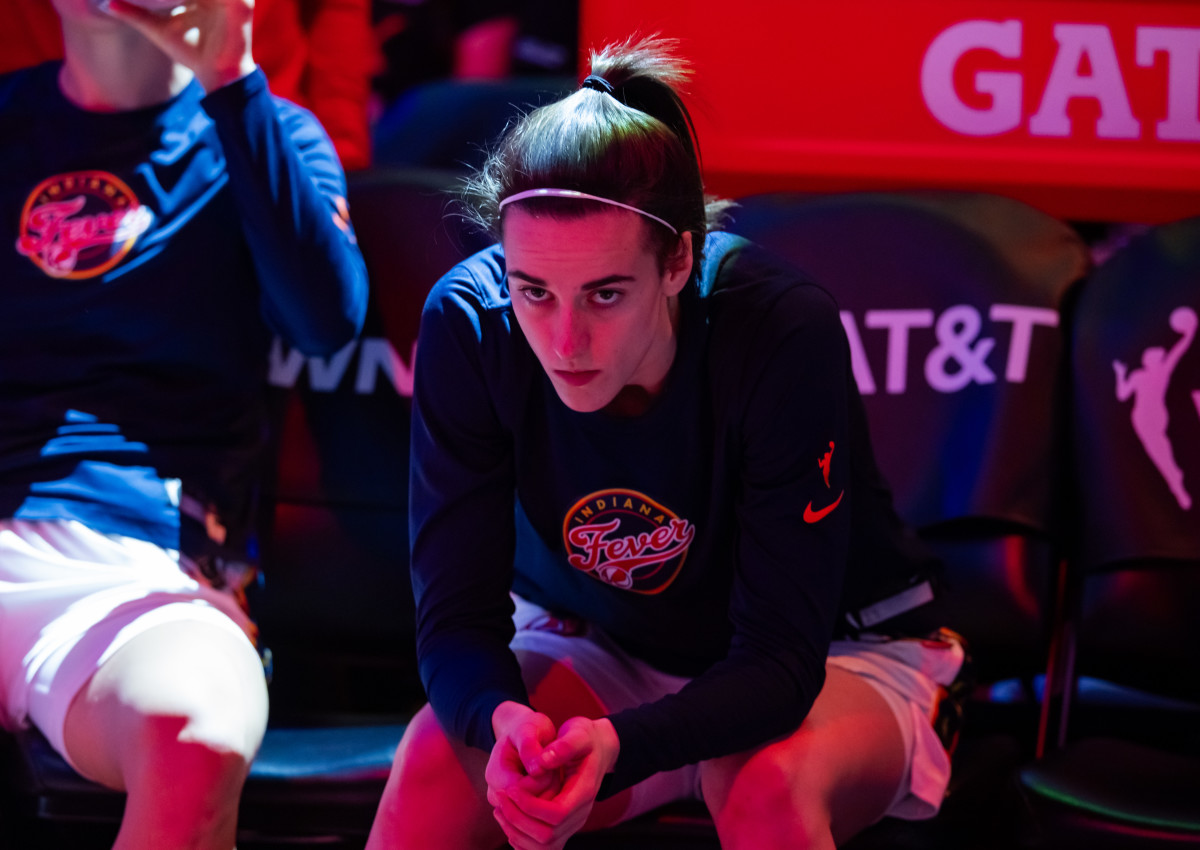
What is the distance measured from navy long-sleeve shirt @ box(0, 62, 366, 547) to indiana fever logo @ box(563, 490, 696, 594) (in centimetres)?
53

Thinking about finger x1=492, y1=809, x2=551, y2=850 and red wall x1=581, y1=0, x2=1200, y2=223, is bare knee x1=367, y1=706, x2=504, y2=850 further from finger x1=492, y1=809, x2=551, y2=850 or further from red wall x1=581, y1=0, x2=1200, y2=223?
red wall x1=581, y1=0, x2=1200, y2=223

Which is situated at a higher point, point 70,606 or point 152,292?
point 152,292

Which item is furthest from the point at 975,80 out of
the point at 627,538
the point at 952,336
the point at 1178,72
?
the point at 627,538

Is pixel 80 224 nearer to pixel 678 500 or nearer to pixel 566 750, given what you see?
pixel 678 500

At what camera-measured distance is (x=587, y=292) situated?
3.88ft

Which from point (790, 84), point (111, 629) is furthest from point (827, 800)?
point (790, 84)

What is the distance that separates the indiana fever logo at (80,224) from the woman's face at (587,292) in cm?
69

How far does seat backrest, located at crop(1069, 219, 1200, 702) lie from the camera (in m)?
1.64

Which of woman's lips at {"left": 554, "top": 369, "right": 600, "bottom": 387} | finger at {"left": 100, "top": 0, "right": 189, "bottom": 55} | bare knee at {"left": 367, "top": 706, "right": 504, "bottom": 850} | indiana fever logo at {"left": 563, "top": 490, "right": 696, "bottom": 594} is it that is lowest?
bare knee at {"left": 367, "top": 706, "right": 504, "bottom": 850}

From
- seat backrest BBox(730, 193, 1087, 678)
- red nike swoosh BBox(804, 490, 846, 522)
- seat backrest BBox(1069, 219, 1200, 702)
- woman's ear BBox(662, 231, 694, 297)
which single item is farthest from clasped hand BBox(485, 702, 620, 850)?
seat backrest BBox(1069, 219, 1200, 702)

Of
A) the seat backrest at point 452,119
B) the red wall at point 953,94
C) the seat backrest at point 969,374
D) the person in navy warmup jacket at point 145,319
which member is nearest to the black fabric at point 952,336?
the seat backrest at point 969,374

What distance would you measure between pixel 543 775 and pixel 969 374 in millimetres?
906

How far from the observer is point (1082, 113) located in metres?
1.99

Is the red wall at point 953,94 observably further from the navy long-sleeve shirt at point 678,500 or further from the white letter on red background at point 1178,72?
the navy long-sleeve shirt at point 678,500
